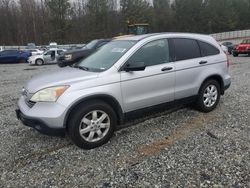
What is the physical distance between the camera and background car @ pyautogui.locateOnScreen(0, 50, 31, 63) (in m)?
26.4

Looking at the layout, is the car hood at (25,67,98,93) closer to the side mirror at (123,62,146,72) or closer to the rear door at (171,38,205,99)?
the side mirror at (123,62,146,72)

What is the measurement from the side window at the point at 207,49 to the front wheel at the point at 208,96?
581 millimetres

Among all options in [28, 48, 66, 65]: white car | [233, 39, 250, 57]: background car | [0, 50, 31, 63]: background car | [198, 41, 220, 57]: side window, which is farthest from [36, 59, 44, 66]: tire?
[198, 41, 220, 57]: side window

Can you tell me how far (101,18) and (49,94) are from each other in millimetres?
53107

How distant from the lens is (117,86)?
4336 mm

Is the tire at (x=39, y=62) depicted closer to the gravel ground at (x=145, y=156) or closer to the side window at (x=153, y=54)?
the gravel ground at (x=145, y=156)

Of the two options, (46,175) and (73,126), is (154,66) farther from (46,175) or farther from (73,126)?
(46,175)

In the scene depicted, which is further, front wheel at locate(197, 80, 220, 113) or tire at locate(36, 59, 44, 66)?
tire at locate(36, 59, 44, 66)

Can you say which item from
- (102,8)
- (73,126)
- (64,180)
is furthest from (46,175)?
(102,8)

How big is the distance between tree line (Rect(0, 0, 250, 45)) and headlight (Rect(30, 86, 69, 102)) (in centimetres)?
4487

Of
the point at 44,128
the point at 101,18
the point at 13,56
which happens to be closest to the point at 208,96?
the point at 44,128

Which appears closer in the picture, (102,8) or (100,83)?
(100,83)

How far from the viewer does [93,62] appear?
16.5ft

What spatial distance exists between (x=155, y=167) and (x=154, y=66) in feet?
5.96
